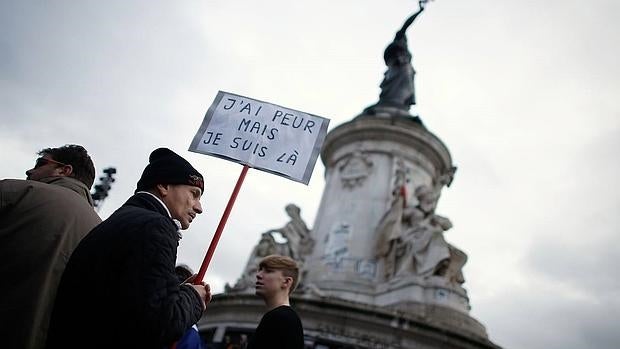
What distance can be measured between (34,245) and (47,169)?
0.68 metres

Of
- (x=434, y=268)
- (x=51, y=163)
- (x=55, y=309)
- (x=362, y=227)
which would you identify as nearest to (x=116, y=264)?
(x=55, y=309)

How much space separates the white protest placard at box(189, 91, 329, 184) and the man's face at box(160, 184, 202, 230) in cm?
121

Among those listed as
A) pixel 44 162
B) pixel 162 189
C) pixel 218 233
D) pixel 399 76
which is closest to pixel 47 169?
pixel 44 162

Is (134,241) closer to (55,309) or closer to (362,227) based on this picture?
(55,309)

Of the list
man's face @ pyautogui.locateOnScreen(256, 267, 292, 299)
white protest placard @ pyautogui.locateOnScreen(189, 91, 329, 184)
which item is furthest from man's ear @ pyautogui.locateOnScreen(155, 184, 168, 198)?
white protest placard @ pyautogui.locateOnScreen(189, 91, 329, 184)

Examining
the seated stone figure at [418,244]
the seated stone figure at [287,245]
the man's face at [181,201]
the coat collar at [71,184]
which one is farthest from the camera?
the seated stone figure at [287,245]

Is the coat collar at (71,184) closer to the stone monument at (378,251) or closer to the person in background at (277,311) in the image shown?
the person in background at (277,311)

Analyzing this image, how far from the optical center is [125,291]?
5.68 feet

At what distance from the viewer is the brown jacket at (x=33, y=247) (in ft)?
6.34


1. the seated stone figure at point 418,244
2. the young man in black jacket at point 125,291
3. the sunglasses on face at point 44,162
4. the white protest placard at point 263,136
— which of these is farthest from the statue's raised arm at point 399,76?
the young man in black jacket at point 125,291

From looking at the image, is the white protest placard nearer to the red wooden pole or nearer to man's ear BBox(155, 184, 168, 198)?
the red wooden pole

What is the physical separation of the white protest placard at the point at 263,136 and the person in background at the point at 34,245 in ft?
4.08

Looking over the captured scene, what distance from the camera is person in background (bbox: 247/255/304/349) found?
269 cm

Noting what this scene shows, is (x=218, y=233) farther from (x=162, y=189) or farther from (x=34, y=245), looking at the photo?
(x=34, y=245)
